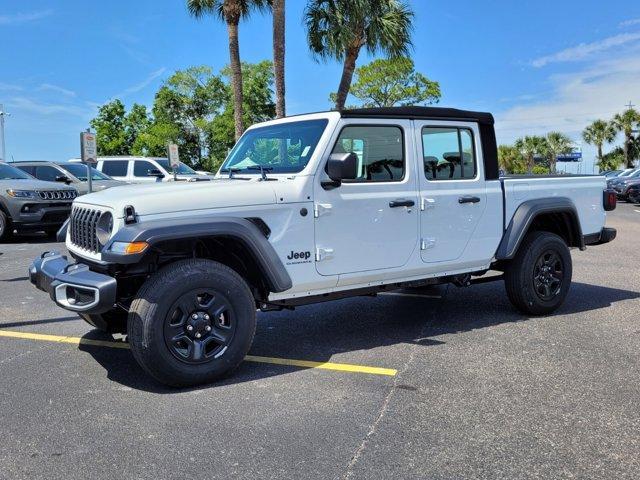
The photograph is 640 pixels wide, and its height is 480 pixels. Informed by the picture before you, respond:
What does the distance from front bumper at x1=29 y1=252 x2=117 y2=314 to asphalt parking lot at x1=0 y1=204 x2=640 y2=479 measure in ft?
2.00

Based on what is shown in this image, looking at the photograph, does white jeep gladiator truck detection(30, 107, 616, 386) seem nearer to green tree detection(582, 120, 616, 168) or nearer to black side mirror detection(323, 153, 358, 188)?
black side mirror detection(323, 153, 358, 188)

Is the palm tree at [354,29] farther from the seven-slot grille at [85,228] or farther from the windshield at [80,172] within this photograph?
the seven-slot grille at [85,228]

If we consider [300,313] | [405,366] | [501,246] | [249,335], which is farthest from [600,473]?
[300,313]

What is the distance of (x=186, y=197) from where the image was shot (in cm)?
393

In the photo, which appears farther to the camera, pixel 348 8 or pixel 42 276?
pixel 348 8

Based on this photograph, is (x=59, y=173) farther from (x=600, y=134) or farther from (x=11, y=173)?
(x=600, y=134)

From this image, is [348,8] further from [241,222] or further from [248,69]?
[248,69]

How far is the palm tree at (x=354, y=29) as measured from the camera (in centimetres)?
1933

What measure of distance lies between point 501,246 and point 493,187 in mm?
554

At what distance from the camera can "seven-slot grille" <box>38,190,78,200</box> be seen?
1229 centimetres

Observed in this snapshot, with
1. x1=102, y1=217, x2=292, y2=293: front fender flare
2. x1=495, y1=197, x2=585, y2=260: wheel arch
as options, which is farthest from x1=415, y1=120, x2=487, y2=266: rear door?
x1=102, y1=217, x2=292, y2=293: front fender flare

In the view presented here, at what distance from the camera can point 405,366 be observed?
445 cm

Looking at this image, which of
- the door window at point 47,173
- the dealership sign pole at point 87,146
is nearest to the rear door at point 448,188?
the dealership sign pole at point 87,146

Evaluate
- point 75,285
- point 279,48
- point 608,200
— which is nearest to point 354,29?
point 279,48
